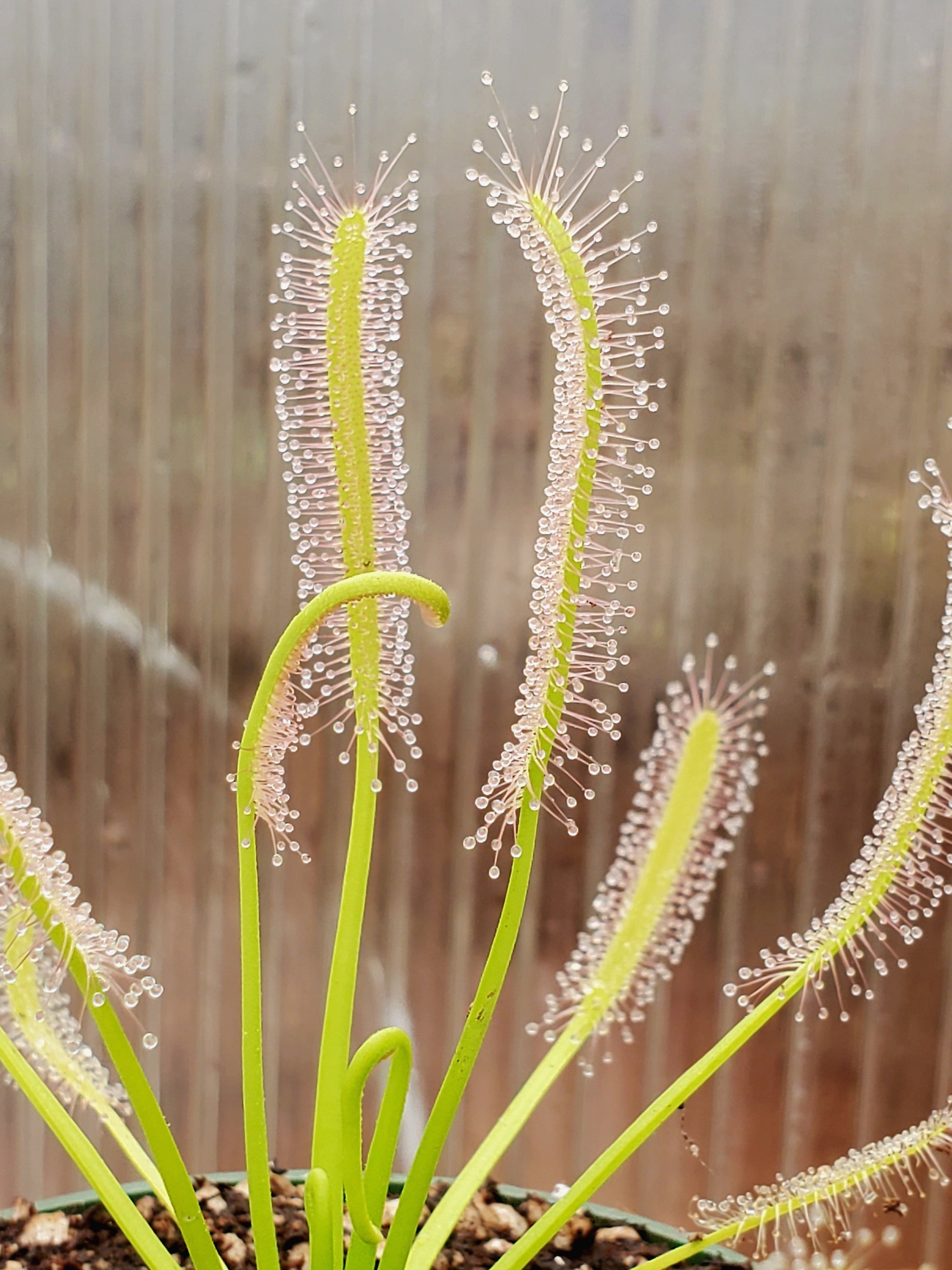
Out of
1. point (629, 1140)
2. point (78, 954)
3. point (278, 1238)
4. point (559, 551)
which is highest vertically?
point (559, 551)

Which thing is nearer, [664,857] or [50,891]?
[50,891]

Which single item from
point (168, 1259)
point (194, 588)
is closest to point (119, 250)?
point (194, 588)

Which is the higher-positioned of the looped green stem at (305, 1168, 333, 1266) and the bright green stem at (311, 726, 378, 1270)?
the bright green stem at (311, 726, 378, 1270)

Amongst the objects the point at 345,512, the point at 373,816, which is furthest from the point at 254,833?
the point at 345,512

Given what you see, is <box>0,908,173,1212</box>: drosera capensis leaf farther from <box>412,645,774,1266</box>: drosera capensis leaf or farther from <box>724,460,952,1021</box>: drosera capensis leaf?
<box>724,460,952,1021</box>: drosera capensis leaf

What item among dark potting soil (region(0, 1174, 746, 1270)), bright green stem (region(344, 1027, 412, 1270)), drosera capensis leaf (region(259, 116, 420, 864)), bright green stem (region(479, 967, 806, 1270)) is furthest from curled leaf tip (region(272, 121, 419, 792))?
dark potting soil (region(0, 1174, 746, 1270))

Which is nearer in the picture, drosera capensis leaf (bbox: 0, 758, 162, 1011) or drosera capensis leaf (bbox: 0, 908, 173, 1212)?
drosera capensis leaf (bbox: 0, 758, 162, 1011)

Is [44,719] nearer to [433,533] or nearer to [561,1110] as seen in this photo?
[433,533]

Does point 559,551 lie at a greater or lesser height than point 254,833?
greater

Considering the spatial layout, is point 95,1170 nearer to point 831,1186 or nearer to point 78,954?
point 78,954
